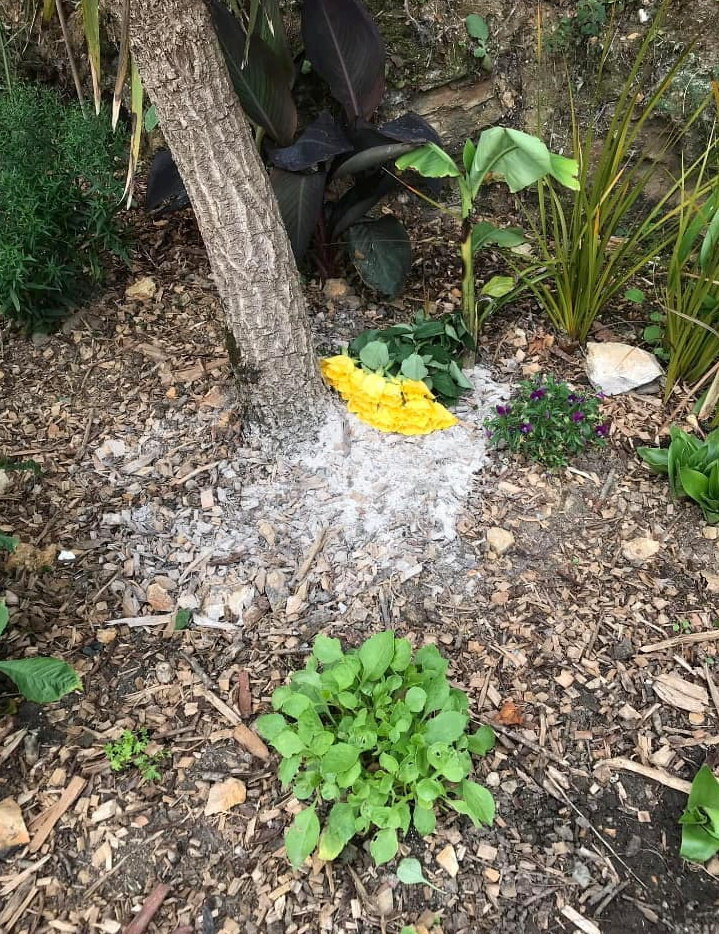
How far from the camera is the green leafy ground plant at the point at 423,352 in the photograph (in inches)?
97.0

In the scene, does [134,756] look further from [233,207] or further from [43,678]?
[233,207]

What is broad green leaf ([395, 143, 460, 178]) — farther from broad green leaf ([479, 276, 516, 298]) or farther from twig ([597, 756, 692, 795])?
twig ([597, 756, 692, 795])

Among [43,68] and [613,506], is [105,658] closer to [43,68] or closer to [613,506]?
[613,506]

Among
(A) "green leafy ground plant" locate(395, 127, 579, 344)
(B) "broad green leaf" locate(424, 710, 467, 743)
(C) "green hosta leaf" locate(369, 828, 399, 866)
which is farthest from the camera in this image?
(A) "green leafy ground plant" locate(395, 127, 579, 344)

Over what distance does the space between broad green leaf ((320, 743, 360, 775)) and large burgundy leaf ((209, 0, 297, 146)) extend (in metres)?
2.04

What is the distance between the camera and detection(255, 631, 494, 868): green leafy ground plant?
61.7 inches

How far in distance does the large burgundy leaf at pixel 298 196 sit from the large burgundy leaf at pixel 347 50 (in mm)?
299

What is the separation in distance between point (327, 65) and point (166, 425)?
1.37 m

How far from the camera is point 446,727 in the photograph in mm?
1625

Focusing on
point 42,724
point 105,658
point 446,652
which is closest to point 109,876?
point 42,724

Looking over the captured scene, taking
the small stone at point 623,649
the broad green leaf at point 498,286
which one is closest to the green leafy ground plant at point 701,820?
the small stone at point 623,649

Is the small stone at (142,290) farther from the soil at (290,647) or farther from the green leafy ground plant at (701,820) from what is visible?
the green leafy ground plant at (701,820)

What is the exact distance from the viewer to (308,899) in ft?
5.25

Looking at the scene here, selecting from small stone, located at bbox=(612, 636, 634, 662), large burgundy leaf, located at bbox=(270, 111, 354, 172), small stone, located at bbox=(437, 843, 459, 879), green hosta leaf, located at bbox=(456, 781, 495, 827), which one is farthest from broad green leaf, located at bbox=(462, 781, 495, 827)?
large burgundy leaf, located at bbox=(270, 111, 354, 172)
